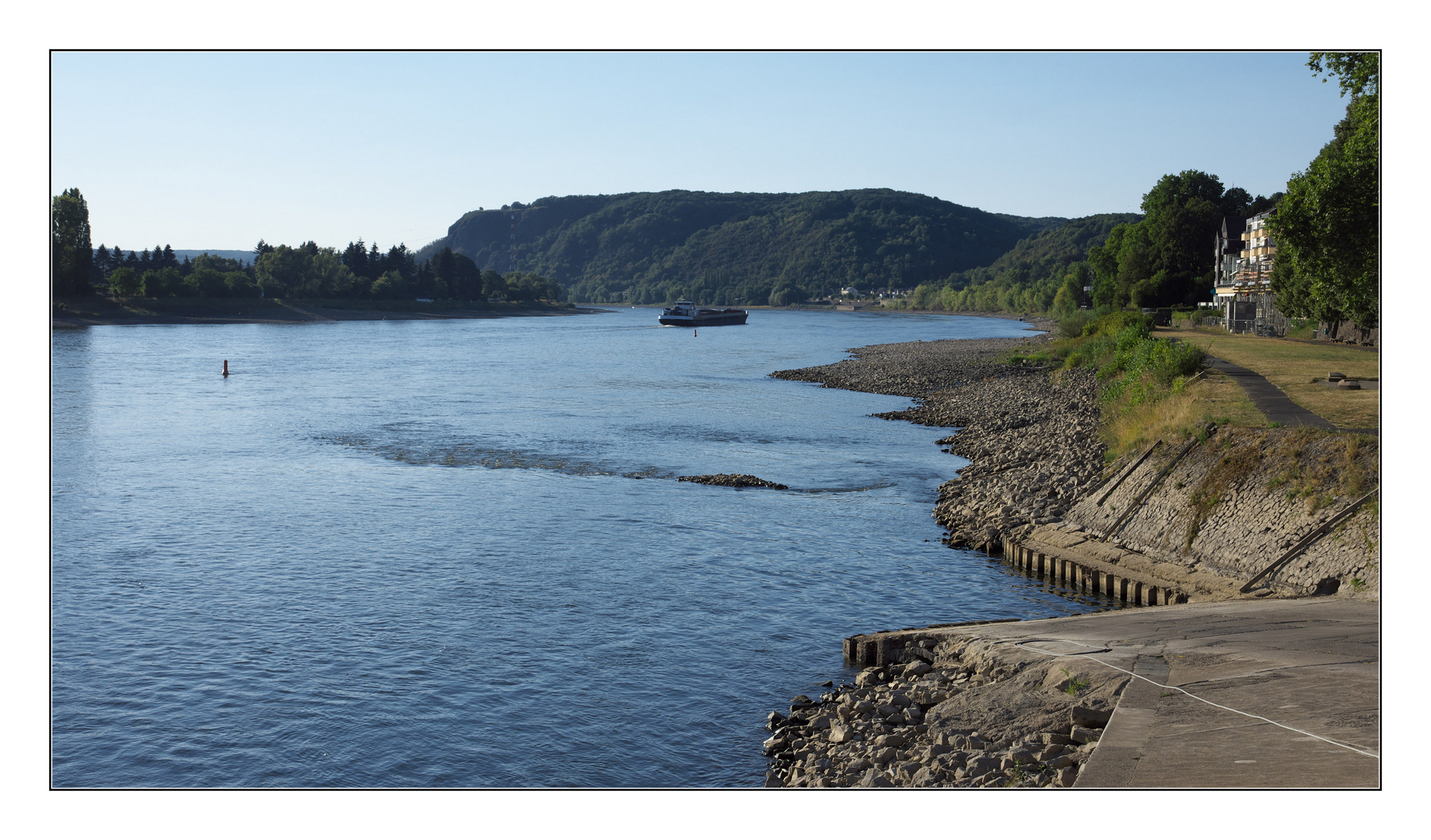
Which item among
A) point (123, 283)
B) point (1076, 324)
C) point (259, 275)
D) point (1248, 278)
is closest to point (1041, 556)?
point (1248, 278)

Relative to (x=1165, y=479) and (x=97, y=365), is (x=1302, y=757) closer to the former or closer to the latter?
(x=1165, y=479)

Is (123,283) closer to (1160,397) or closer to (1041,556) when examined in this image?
(1160,397)

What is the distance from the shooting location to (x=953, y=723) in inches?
495

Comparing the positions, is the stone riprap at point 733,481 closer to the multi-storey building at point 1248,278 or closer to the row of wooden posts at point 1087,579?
the row of wooden posts at point 1087,579

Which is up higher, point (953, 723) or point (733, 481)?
point (733, 481)

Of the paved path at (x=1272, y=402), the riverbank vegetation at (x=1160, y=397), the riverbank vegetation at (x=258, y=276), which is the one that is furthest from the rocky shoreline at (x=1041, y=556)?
the riverbank vegetation at (x=258, y=276)

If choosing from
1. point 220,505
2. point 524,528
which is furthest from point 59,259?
point 524,528

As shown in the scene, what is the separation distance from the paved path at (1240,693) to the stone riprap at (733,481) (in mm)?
16322

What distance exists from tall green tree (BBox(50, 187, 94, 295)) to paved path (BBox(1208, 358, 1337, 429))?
79481 millimetres

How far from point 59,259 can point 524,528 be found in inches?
3932

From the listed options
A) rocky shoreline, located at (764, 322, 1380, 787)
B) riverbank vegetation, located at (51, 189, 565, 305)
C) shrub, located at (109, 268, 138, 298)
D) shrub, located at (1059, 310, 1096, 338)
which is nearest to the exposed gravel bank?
rocky shoreline, located at (764, 322, 1380, 787)

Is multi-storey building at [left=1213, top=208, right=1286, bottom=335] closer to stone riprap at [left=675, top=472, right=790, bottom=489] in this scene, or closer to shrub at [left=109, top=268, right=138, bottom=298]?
stone riprap at [left=675, top=472, right=790, bottom=489]

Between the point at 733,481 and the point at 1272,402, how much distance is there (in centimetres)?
1480

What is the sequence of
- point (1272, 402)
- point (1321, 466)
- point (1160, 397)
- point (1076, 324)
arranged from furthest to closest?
1. point (1076, 324)
2. point (1160, 397)
3. point (1272, 402)
4. point (1321, 466)
